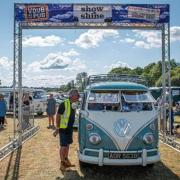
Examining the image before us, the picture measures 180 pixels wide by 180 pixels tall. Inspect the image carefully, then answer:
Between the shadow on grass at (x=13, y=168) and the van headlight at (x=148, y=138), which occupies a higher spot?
the van headlight at (x=148, y=138)

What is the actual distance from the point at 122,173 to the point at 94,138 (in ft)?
4.36

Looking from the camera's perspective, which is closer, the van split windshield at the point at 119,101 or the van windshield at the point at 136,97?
the van split windshield at the point at 119,101

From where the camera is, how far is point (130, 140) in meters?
10.7

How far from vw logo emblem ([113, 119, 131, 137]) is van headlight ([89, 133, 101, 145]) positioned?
1.50 feet

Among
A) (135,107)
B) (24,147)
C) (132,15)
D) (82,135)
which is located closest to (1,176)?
(82,135)

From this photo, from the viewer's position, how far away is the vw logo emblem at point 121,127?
10.8m

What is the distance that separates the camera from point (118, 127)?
10891 mm

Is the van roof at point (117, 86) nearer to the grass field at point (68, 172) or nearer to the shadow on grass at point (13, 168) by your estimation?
the grass field at point (68, 172)

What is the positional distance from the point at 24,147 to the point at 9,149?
38.0 inches

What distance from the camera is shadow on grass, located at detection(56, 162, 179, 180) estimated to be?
430 inches

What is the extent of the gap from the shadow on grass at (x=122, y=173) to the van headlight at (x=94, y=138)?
2.87 feet

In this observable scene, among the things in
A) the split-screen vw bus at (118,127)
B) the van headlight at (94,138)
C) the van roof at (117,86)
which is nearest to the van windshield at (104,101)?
the split-screen vw bus at (118,127)

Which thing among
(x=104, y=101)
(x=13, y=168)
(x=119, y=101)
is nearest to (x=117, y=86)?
(x=119, y=101)

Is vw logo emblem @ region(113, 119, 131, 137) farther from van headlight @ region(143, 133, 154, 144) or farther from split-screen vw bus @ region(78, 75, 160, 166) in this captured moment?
van headlight @ region(143, 133, 154, 144)
